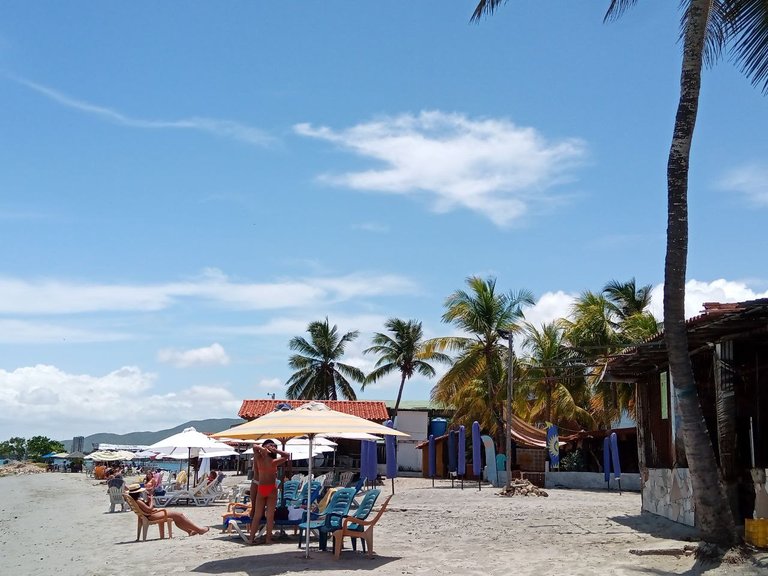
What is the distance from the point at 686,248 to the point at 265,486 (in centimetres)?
670

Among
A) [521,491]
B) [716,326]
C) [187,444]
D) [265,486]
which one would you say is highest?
[716,326]

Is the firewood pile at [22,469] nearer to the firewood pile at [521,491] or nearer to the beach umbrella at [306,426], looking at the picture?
the firewood pile at [521,491]

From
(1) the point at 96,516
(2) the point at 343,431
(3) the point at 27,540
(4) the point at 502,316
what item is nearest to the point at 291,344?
(4) the point at 502,316

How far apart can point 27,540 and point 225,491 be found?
8.66 metres

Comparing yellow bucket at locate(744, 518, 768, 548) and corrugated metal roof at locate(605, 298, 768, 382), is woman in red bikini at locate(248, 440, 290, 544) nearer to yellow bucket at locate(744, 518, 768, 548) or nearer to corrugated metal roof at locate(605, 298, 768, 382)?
corrugated metal roof at locate(605, 298, 768, 382)

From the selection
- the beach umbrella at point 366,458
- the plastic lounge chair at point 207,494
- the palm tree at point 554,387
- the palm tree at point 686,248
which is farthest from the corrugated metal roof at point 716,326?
the palm tree at point 554,387

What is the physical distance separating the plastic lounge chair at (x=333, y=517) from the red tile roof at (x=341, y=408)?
25978mm

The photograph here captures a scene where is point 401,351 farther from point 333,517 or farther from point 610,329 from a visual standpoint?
point 333,517

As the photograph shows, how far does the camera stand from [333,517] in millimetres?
11008

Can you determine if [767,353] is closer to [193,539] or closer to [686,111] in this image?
[686,111]

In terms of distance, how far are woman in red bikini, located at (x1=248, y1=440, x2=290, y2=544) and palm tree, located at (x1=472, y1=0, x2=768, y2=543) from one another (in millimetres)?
5660

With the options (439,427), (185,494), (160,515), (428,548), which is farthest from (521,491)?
(439,427)

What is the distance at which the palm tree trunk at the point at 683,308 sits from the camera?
9820 mm

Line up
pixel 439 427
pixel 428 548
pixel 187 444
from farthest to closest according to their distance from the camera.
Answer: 1. pixel 439 427
2. pixel 187 444
3. pixel 428 548
